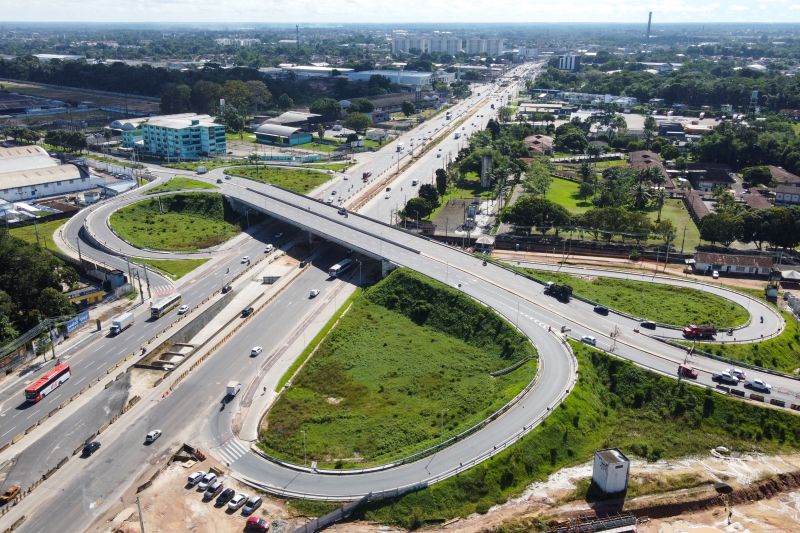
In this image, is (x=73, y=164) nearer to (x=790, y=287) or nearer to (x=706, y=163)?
(x=790, y=287)

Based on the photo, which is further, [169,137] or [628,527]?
[169,137]

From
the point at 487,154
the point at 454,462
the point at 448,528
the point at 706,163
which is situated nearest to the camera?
the point at 448,528

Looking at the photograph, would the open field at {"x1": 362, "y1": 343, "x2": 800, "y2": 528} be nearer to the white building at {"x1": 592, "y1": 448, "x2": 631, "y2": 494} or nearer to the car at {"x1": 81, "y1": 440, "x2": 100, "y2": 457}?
the white building at {"x1": 592, "y1": 448, "x2": 631, "y2": 494}

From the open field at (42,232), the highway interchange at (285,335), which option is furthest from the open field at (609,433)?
the open field at (42,232)

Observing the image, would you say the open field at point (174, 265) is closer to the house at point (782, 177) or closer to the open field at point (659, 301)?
the open field at point (659, 301)

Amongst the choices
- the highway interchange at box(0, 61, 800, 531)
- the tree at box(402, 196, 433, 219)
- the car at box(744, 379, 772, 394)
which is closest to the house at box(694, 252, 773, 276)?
the highway interchange at box(0, 61, 800, 531)

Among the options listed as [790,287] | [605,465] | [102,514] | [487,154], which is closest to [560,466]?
[605,465]
